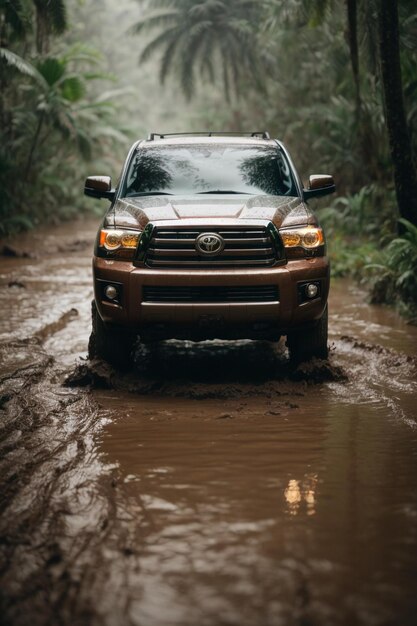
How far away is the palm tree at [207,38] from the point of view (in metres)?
27.4

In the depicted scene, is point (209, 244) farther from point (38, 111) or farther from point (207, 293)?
point (38, 111)

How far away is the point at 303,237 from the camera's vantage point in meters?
5.22

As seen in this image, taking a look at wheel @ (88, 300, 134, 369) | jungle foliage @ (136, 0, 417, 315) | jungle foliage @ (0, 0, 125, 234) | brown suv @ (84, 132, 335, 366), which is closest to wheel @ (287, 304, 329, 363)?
brown suv @ (84, 132, 335, 366)

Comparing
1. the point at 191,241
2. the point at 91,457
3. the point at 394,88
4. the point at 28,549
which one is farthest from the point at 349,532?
the point at 394,88

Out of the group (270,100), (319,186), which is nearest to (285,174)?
(319,186)

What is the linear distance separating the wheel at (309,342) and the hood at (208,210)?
0.83 meters

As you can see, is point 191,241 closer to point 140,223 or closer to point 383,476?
point 140,223

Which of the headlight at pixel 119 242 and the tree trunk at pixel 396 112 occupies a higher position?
the tree trunk at pixel 396 112

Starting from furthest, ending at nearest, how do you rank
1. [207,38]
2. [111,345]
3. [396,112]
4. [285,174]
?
[207,38] < [396,112] < [285,174] < [111,345]

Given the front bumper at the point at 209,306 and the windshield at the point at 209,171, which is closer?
the front bumper at the point at 209,306

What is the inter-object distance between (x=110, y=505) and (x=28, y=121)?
1675cm

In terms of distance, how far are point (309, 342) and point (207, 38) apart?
2600 centimetres

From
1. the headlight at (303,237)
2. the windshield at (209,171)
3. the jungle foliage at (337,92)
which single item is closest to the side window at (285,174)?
the windshield at (209,171)

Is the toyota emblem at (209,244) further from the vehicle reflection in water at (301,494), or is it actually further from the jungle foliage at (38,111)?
Answer: the jungle foliage at (38,111)
